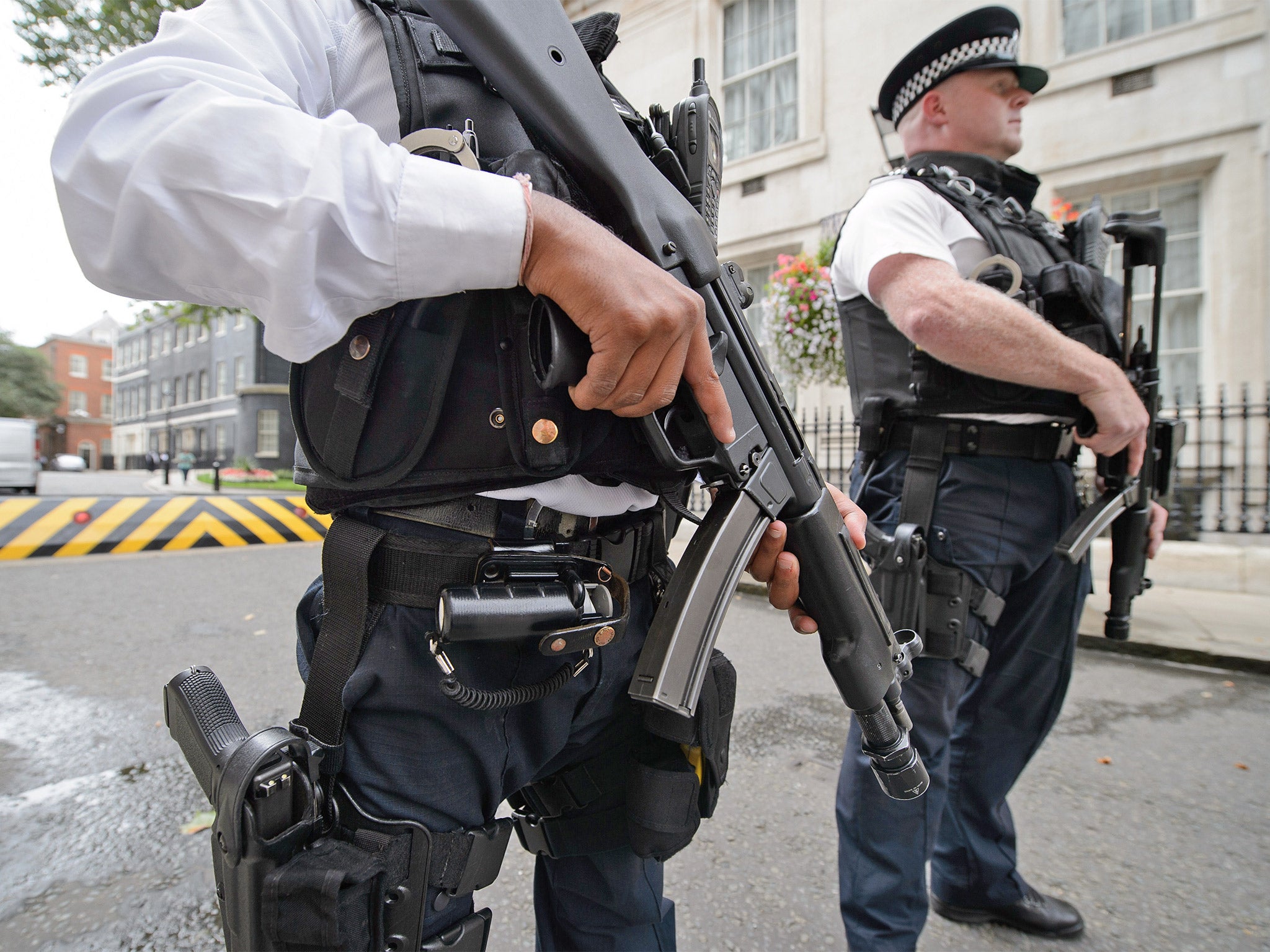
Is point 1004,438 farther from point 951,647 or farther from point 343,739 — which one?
point 343,739

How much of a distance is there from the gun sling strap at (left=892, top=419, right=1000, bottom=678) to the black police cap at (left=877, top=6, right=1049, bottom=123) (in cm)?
92

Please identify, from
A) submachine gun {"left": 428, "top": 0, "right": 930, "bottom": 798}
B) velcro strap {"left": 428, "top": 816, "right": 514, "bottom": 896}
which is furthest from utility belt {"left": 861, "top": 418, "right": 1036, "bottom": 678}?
velcro strap {"left": 428, "top": 816, "right": 514, "bottom": 896}

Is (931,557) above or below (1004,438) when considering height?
below

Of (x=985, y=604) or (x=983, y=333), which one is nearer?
(x=983, y=333)

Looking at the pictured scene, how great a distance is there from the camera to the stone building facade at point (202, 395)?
1086 inches

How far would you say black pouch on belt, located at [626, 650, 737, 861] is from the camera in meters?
0.97

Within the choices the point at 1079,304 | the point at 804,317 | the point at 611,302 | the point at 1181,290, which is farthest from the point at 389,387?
the point at 1181,290

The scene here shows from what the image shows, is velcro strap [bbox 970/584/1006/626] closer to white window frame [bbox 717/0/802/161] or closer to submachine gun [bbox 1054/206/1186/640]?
submachine gun [bbox 1054/206/1186/640]

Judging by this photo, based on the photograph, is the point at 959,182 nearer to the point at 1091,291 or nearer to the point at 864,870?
the point at 1091,291

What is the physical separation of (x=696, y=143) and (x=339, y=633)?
2.57 ft

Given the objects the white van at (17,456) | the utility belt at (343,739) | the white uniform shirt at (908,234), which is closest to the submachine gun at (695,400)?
the utility belt at (343,739)

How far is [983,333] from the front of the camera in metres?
1.46

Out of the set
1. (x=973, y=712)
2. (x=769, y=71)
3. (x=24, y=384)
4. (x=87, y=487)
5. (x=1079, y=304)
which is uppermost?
(x=769, y=71)

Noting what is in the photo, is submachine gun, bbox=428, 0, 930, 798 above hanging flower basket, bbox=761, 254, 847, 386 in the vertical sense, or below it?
below
